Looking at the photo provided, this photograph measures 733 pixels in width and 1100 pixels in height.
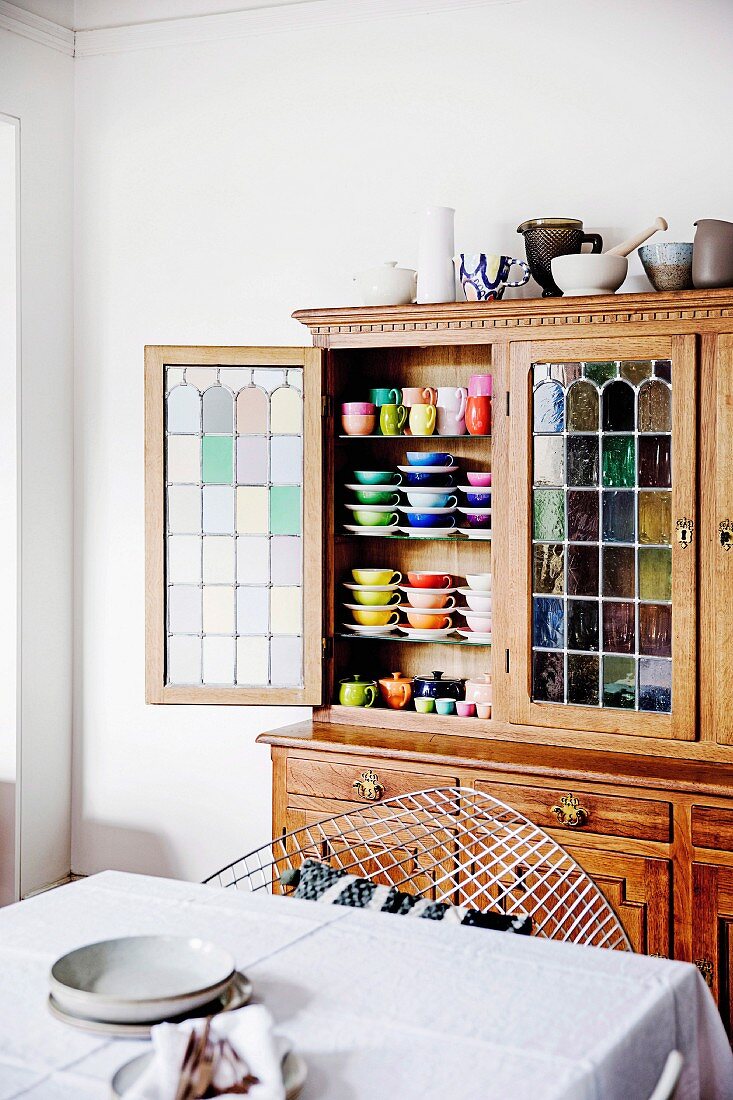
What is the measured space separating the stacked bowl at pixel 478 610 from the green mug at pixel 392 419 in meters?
0.47

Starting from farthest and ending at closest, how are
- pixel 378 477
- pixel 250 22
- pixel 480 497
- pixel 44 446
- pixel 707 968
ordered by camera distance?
pixel 44 446, pixel 250 22, pixel 378 477, pixel 480 497, pixel 707 968

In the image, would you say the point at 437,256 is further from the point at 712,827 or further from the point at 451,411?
the point at 712,827

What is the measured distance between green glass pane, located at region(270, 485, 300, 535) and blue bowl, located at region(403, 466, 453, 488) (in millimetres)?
337

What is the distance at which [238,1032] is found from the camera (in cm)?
142

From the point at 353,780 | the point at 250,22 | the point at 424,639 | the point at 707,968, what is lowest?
the point at 707,968

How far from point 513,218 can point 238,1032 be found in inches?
104

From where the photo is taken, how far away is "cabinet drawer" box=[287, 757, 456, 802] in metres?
3.09

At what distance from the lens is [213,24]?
3.86m

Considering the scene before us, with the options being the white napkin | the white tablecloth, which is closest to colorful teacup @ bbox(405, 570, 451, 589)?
the white tablecloth

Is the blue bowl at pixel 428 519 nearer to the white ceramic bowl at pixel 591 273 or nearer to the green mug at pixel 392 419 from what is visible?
the green mug at pixel 392 419

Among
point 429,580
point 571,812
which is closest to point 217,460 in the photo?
point 429,580

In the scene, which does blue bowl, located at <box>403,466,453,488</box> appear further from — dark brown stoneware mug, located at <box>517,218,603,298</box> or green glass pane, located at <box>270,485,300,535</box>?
dark brown stoneware mug, located at <box>517,218,603,298</box>

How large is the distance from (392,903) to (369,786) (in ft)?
3.27

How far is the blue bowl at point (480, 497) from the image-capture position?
10.9 feet
